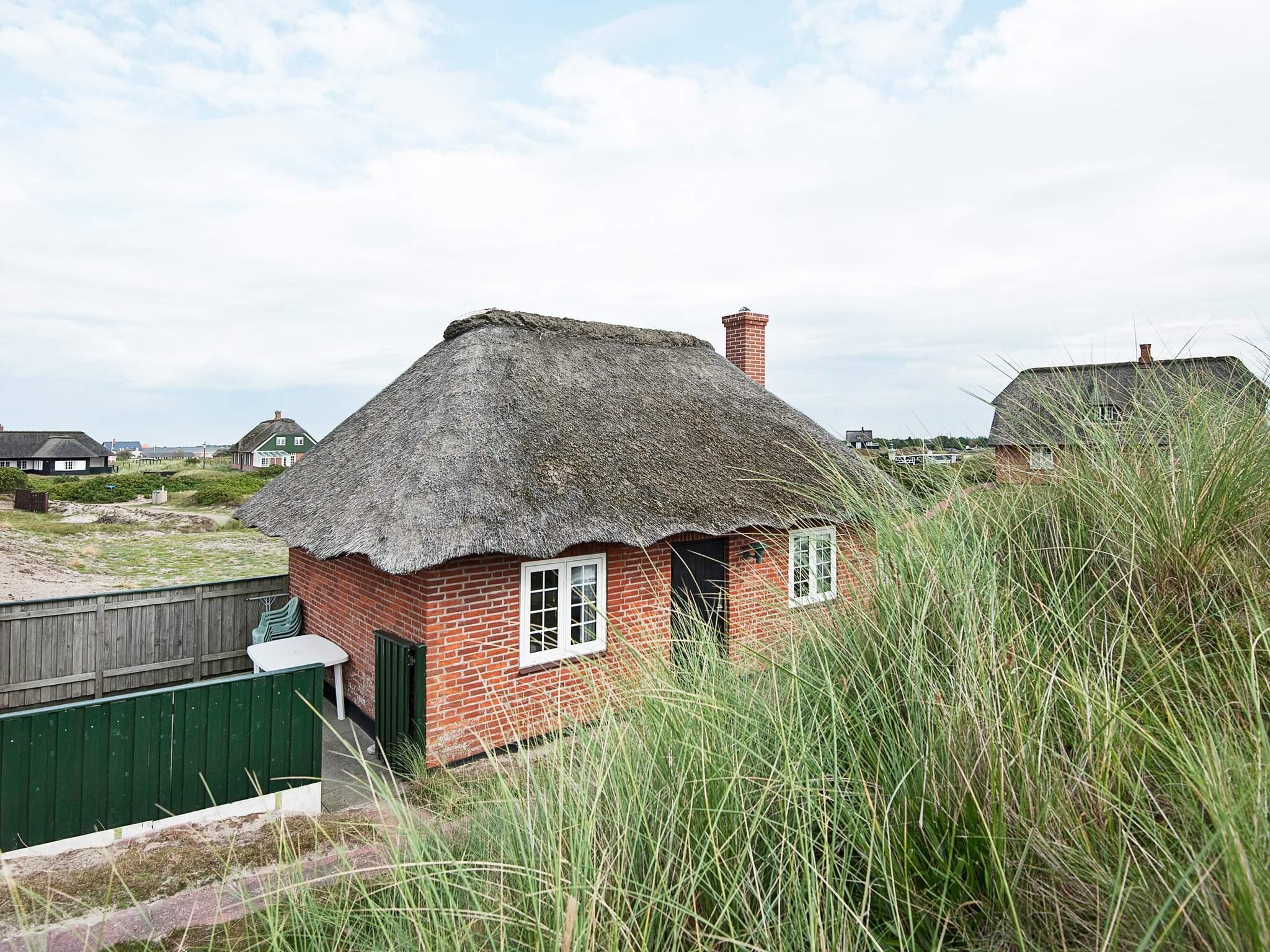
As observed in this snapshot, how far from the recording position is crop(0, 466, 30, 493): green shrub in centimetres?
3409

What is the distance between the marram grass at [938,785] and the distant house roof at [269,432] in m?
71.5

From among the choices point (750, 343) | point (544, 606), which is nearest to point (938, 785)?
point (544, 606)

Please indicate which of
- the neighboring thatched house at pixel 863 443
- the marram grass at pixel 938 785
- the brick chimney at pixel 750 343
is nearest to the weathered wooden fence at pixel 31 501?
the brick chimney at pixel 750 343

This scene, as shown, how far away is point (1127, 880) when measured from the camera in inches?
65.8

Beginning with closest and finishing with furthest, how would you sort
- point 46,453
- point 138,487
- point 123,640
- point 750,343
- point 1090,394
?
point 1090,394, point 123,640, point 750,343, point 138,487, point 46,453

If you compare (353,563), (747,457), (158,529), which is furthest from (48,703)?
(158,529)

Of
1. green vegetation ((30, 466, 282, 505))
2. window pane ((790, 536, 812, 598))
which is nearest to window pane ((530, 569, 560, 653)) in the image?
window pane ((790, 536, 812, 598))

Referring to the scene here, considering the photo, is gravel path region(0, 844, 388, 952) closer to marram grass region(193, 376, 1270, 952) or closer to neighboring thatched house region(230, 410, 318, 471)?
marram grass region(193, 376, 1270, 952)

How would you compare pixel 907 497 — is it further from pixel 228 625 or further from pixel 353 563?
pixel 228 625

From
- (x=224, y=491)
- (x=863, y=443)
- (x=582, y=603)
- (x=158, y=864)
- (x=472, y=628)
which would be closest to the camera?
(x=158, y=864)

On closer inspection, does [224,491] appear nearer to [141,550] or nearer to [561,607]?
[141,550]

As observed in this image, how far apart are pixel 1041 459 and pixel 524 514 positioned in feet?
15.2

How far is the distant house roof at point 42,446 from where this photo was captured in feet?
200

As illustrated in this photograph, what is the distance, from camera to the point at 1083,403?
351cm
